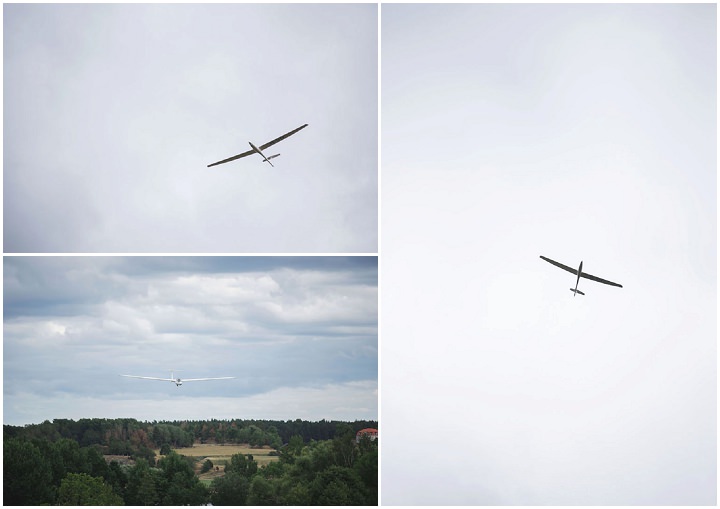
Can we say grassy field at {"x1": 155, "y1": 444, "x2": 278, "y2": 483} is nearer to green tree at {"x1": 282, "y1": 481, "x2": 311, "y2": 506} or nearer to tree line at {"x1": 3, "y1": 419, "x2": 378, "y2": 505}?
tree line at {"x1": 3, "y1": 419, "x2": 378, "y2": 505}

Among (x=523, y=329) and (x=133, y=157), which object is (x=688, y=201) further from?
(x=133, y=157)

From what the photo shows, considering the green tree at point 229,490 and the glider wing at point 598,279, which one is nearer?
the glider wing at point 598,279

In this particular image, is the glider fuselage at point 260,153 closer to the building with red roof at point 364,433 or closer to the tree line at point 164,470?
the tree line at point 164,470

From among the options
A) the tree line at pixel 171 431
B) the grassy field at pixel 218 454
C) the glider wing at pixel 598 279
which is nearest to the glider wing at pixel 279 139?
the tree line at pixel 171 431

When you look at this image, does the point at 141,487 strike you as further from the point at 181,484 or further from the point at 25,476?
the point at 25,476

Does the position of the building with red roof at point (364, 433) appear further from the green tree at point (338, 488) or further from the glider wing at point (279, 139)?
the glider wing at point (279, 139)

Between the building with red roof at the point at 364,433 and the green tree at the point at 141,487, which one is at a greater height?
the building with red roof at the point at 364,433

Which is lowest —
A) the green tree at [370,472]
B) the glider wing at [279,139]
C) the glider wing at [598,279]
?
the green tree at [370,472]

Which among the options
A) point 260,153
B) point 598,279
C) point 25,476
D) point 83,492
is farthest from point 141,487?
point 598,279
